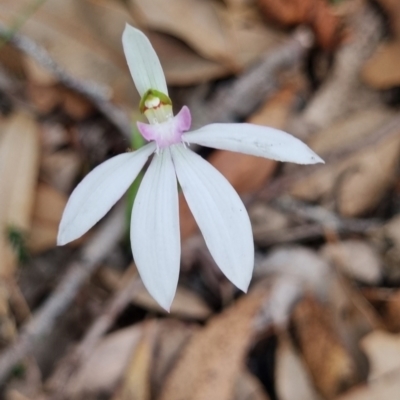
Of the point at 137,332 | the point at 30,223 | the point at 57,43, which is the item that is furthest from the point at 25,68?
the point at 137,332

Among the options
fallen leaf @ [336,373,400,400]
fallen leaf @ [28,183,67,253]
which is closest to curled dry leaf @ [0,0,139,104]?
fallen leaf @ [28,183,67,253]

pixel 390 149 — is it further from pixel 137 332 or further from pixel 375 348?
pixel 137 332

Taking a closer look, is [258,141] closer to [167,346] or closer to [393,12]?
[167,346]

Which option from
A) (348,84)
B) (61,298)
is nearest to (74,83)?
(61,298)

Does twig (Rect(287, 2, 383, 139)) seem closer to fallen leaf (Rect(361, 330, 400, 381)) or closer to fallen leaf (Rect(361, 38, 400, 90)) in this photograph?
fallen leaf (Rect(361, 38, 400, 90))

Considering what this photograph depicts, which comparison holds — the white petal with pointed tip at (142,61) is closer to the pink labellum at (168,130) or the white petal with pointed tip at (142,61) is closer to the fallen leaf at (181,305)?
the pink labellum at (168,130)

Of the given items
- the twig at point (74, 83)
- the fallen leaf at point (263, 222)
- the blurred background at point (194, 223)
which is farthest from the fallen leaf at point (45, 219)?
the fallen leaf at point (263, 222)
